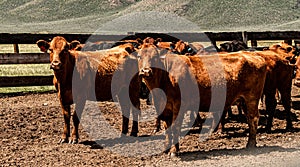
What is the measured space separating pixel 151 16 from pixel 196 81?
110899 millimetres

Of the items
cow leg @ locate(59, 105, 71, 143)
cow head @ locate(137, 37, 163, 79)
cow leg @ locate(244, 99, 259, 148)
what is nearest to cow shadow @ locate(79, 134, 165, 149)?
cow leg @ locate(59, 105, 71, 143)

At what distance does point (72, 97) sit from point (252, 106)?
126 inches

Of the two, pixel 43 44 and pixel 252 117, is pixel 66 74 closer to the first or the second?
pixel 43 44

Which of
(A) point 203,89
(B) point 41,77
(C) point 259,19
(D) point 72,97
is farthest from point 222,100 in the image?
(C) point 259,19

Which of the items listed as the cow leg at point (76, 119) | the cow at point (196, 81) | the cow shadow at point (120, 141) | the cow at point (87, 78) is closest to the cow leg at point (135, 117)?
the cow at point (87, 78)

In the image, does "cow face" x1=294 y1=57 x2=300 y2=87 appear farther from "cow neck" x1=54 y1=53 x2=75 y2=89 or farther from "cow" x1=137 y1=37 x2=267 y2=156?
"cow neck" x1=54 y1=53 x2=75 y2=89

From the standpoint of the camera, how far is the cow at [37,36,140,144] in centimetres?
916

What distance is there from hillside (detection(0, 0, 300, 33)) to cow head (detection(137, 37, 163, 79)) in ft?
284

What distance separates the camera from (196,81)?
815 cm

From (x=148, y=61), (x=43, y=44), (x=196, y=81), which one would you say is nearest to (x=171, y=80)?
(x=196, y=81)

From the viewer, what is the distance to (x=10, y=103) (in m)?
12.9

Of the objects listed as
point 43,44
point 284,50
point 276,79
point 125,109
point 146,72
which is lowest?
point 125,109

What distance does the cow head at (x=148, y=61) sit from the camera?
24.7ft

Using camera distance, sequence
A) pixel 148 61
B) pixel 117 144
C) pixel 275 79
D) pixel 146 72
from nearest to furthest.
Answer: pixel 146 72 → pixel 148 61 → pixel 117 144 → pixel 275 79
